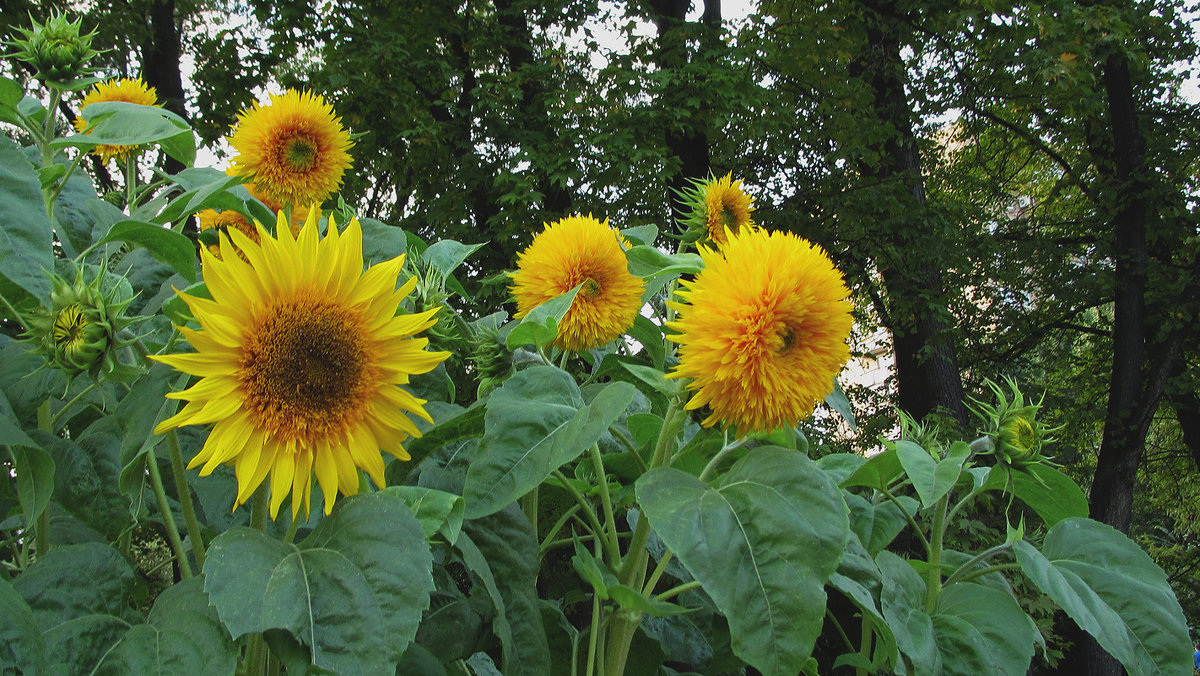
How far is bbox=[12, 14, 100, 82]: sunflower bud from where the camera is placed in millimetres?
1082

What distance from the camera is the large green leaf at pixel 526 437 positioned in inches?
33.7

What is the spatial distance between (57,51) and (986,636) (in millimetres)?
1516

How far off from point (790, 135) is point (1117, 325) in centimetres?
364

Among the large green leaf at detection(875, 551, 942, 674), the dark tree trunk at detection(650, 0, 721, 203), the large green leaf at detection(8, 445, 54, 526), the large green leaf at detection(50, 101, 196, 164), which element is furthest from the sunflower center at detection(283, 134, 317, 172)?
the dark tree trunk at detection(650, 0, 721, 203)

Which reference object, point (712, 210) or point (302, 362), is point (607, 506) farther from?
point (712, 210)

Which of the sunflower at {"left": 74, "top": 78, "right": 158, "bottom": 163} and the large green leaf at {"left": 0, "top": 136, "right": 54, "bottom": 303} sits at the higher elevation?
the sunflower at {"left": 74, "top": 78, "right": 158, "bottom": 163}

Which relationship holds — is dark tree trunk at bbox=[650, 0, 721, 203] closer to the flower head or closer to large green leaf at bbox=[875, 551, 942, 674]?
the flower head

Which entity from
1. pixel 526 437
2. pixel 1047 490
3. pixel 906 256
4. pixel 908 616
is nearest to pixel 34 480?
pixel 526 437

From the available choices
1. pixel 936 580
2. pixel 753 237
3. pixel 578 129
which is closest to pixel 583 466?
Result: pixel 753 237

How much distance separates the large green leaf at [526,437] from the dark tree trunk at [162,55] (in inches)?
294

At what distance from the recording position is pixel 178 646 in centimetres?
74

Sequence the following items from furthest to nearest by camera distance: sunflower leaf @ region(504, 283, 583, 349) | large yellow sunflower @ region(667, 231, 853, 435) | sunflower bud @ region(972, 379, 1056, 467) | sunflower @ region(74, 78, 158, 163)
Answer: sunflower @ region(74, 78, 158, 163) → sunflower bud @ region(972, 379, 1056, 467) → sunflower leaf @ region(504, 283, 583, 349) → large yellow sunflower @ region(667, 231, 853, 435)

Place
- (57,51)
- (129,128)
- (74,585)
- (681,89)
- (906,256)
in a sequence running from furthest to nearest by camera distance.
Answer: (906,256), (681,89), (57,51), (129,128), (74,585)

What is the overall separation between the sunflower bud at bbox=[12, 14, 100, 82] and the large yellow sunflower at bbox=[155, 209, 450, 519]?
20.4 inches
